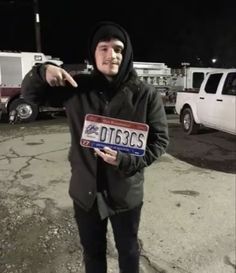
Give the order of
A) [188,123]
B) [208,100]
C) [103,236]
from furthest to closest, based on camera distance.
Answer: [188,123] < [208,100] < [103,236]

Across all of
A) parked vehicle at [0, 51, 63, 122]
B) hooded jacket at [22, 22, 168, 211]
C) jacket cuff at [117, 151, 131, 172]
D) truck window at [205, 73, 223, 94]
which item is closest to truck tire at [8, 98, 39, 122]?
parked vehicle at [0, 51, 63, 122]

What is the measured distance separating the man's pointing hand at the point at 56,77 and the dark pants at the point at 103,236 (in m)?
0.74

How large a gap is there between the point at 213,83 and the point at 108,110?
6.99 m

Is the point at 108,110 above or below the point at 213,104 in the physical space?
above

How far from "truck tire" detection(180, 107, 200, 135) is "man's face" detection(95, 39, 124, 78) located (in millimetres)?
7580

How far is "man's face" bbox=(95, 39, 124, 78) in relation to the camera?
211 centimetres

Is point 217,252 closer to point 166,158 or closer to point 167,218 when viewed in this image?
point 167,218

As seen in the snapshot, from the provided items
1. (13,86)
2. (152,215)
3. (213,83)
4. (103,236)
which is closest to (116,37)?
(103,236)

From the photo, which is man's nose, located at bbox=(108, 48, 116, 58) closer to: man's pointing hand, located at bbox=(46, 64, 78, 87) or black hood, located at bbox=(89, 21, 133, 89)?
black hood, located at bbox=(89, 21, 133, 89)

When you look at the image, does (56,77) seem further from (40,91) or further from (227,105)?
(227,105)

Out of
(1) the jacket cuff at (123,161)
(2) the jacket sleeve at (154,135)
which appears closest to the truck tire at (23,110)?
(2) the jacket sleeve at (154,135)

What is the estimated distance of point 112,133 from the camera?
84.0 inches

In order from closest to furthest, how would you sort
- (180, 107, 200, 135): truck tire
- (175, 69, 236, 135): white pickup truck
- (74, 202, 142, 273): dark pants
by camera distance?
1. (74, 202, 142, 273): dark pants
2. (175, 69, 236, 135): white pickup truck
3. (180, 107, 200, 135): truck tire

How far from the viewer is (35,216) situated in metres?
4.28
